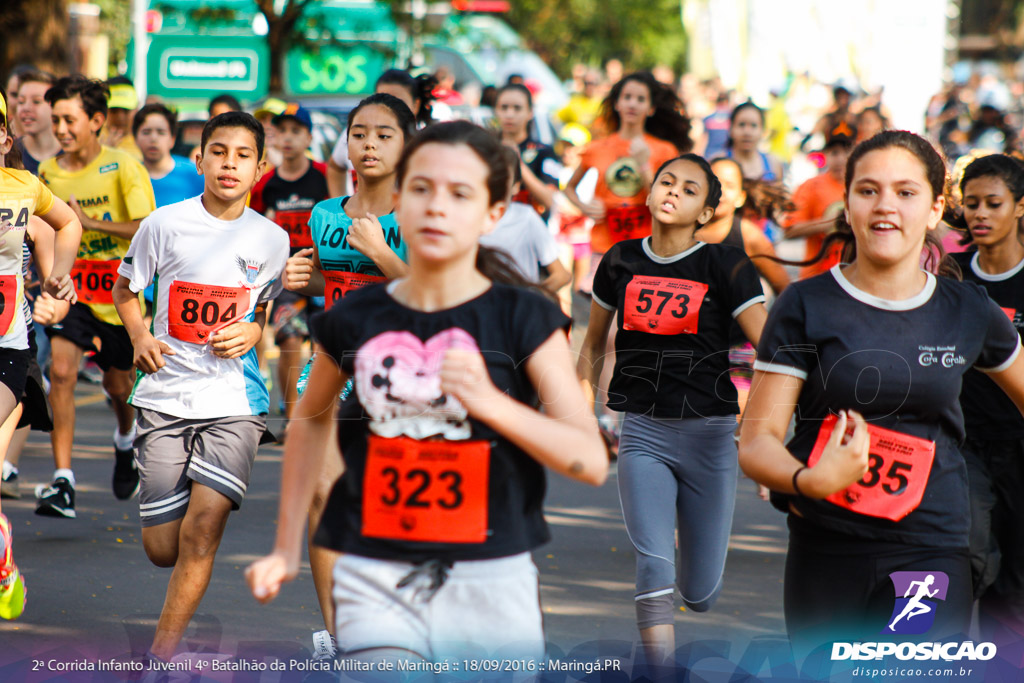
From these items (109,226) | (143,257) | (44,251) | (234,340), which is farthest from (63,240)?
(109,226)

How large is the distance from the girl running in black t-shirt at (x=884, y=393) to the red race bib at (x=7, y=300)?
3014 mm

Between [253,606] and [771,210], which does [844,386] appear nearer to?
[253,606]

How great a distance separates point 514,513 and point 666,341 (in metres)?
2.12

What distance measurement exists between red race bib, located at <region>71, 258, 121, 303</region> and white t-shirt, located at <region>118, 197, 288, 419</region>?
243 cm

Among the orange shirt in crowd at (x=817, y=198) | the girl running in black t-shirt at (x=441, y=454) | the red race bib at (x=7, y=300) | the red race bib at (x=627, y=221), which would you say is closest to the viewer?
the girl running in black t-shirt at (x=441, y=454)

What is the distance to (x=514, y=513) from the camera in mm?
2900

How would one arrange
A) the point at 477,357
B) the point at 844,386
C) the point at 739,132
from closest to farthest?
1. the point at 477,357
2. the point at 844,386
3. the point at 739,132

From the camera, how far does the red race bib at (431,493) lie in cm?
286

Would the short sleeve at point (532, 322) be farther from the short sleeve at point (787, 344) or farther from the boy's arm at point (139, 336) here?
the boy's arm at point (139, 336)

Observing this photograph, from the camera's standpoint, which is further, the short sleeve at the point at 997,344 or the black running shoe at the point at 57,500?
the black running shoe at the point at 57,500

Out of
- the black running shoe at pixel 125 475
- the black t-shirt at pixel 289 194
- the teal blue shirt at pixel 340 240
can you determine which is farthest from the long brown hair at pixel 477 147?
the black t-shirt at pixel 289 194

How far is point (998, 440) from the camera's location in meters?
4.60

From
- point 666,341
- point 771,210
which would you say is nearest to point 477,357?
point 666,341

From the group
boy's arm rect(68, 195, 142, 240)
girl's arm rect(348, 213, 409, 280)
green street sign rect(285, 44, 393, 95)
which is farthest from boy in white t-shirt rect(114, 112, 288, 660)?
green street sign rect(285, 44, 393, 95)
